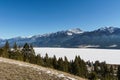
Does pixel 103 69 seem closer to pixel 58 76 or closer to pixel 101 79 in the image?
pixel 101 79

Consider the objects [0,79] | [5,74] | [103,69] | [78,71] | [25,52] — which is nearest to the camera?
[0,79]

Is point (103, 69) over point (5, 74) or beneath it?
beneath

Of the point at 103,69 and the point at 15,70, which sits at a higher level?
the point at 15,70

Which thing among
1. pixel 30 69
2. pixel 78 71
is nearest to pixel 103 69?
pixel 78 71

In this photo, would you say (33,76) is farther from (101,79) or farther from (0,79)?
(101,79)

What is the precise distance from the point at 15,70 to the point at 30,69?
76.7 inches

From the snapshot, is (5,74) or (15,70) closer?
(5,74)

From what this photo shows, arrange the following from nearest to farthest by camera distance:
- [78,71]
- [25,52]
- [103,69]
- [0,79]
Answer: [0,79], [78,71], [25,52], [103,69]

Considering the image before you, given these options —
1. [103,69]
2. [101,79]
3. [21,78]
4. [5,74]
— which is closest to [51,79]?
[21,78]

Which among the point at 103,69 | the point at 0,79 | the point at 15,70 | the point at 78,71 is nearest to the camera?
the point at 0,79

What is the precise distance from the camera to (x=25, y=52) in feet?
426

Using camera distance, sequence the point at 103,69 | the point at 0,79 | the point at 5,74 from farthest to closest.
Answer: the point at 103,69 < the point at 5,74 < the point at 0,79

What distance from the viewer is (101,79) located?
12488cm

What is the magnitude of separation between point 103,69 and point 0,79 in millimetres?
142381
